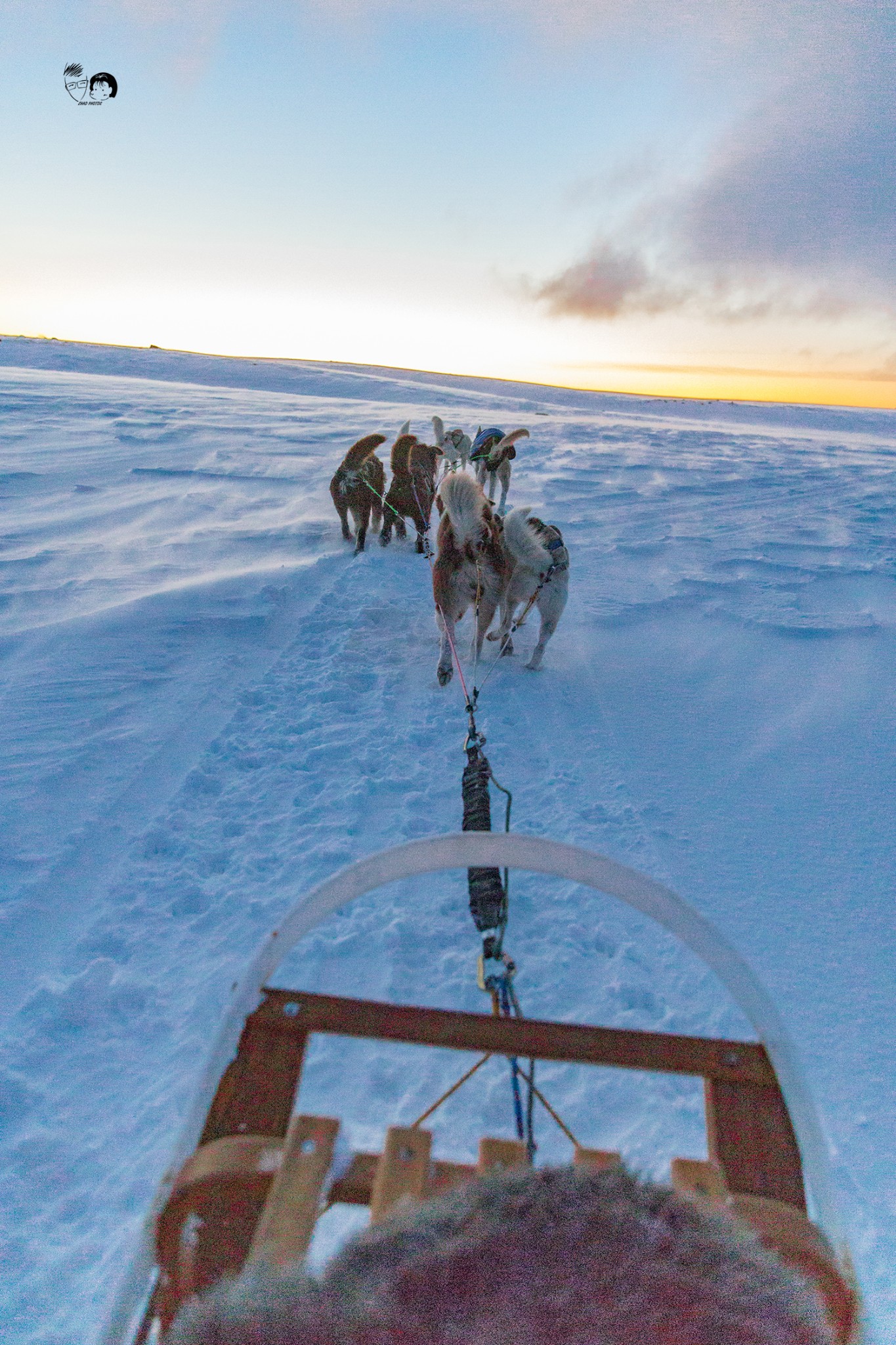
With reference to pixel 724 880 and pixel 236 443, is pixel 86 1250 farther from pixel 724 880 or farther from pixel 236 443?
pixel 236 443

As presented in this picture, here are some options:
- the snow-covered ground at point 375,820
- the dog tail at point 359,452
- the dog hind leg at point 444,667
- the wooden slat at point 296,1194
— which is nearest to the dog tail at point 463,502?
the dog hind leg at point 444,667

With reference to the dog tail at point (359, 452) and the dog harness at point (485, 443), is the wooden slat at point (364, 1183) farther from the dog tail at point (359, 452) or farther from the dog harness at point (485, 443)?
the dog harness at point (485, 443)

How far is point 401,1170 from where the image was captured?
89 centimetres

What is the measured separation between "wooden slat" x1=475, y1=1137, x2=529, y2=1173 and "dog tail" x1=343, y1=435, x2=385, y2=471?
6385 millimetres

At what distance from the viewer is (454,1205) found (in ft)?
2.36

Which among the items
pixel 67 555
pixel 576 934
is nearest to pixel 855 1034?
pixel 576 934

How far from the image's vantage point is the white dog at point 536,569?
3.73 m

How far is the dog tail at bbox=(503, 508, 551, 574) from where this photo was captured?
146 inches

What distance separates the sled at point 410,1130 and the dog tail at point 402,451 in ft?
21.9

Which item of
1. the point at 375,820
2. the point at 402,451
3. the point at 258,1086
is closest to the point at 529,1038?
the point at 258,1086

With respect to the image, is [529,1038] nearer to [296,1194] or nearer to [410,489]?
[296,1194]

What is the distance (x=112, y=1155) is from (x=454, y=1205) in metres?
1.30

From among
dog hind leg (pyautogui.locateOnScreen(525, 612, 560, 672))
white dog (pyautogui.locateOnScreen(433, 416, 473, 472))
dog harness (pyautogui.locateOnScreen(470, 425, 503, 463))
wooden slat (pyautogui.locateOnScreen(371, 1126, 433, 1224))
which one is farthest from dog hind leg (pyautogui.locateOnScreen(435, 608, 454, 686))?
dog harness (pyautogui.locateOnScreen(470, 425, 503, 463))

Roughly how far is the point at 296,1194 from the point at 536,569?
3.39 m
